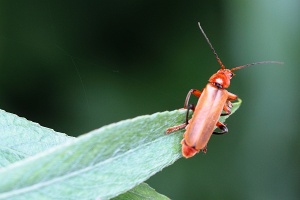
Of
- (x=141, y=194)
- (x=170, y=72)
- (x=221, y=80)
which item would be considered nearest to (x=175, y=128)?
(x=141, y=194)

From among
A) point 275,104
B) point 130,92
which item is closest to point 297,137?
point 275,104

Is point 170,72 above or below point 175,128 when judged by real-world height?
above

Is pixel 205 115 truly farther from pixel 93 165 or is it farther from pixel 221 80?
pixel 93 165

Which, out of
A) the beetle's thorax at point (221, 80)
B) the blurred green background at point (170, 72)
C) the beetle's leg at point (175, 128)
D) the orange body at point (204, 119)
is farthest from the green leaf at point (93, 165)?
the blurred green background at point (170, 72)

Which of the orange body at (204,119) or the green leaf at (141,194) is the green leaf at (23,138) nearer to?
the green leaf at (141,194)

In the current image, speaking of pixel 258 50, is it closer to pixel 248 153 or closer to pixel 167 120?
pixel 248 153
